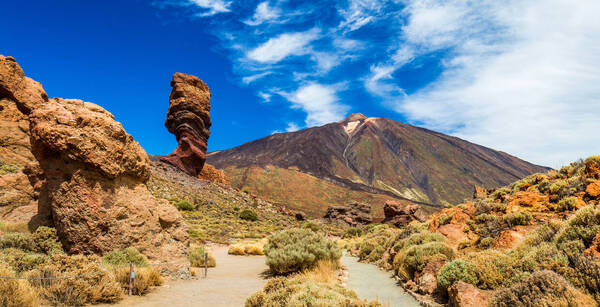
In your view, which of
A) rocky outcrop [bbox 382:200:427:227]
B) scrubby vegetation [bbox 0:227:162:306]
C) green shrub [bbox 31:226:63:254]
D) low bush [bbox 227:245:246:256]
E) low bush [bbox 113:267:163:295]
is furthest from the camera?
rocky outcrop [bbox 382:200:427:227]

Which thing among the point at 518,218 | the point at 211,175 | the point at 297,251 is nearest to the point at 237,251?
the point at 297,251

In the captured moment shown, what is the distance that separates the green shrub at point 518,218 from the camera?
10602mm

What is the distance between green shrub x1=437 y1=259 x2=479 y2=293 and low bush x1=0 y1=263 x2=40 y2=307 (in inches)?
359

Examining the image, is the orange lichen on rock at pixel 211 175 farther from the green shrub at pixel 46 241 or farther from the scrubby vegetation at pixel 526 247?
the green shrub at pixel 46 241

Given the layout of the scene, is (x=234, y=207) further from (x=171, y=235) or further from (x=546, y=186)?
(x=546, y=186)

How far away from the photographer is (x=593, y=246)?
19.7ft

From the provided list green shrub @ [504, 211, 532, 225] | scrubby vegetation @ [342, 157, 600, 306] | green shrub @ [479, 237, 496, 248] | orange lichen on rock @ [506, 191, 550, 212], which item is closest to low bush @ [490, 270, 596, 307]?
scrubby vegetation @ [342, 157, 600, 306]

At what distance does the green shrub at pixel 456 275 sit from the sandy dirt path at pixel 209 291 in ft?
17.8

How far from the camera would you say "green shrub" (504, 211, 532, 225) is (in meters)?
10.6

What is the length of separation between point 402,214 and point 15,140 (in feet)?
148

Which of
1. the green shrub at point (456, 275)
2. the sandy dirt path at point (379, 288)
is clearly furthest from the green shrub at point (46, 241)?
the green shrub at point (456, 275)

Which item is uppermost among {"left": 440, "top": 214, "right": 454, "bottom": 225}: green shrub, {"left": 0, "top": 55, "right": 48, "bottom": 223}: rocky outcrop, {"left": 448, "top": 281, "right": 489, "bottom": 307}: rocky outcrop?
{"left": 0, "top": 55, "right": 48, "bottom": 223}: rocky outcrop

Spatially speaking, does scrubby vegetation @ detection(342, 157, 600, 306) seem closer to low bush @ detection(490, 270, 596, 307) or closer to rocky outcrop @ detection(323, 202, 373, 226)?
low bush @ detection(490, 270, 596, 307)

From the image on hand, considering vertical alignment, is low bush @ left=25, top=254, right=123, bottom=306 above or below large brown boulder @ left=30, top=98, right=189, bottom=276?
below
